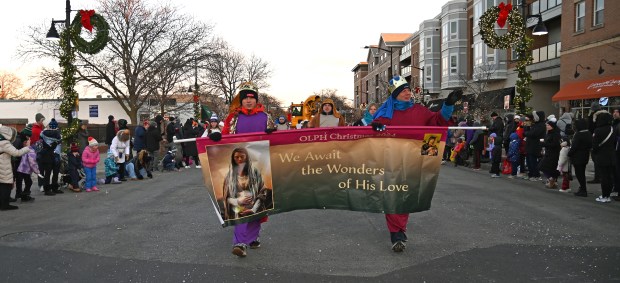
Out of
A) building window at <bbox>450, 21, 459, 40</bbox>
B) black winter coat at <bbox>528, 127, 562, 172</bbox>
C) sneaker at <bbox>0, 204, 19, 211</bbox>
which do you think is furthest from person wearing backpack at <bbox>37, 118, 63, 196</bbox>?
building window at <bbox>450, 21, 459, 40</bbox>

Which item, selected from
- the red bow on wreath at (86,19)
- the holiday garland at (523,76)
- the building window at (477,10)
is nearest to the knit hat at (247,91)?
the red bow on wreath at (86,19)

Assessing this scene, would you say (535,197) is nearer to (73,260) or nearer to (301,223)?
(301,223)

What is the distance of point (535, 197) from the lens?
10.5 metres

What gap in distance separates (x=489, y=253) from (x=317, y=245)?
1978 mm

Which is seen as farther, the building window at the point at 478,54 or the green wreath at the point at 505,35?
the building window at the point at 478,54

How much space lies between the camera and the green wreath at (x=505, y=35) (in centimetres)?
1745

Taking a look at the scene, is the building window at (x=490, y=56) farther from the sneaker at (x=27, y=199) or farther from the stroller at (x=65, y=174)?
the sneaker at (x=27, y=199)

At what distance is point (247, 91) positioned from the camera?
612cm

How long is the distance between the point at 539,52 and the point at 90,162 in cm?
3214

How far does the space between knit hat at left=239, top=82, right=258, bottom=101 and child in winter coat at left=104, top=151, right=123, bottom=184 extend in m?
8.88

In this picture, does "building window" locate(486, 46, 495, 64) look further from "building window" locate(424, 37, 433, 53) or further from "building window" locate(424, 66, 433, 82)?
"building window" locate(424, 37, 433, 53)

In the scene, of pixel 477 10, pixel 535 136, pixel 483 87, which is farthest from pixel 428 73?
pixel 535 136

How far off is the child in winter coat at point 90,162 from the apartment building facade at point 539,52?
1394cm

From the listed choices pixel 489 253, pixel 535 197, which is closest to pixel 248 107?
pixel 489 253
